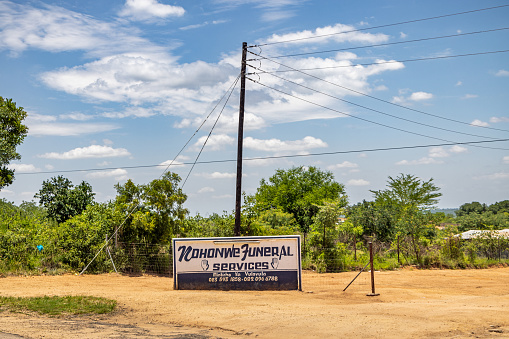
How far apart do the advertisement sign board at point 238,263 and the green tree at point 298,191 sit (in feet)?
144

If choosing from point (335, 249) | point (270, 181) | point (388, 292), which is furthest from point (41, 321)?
point (270, 181)

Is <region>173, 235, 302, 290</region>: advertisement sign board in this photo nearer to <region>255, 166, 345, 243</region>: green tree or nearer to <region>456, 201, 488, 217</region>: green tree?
<region>255, 166, 345, 243</region>: green tree

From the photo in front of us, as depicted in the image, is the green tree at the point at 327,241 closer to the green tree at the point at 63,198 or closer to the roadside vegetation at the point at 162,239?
the roadside vegetation at the point at 162,239

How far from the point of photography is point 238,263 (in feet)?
63.7

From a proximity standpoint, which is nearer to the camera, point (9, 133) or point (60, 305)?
point (60, 305)

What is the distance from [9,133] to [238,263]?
90.6ft

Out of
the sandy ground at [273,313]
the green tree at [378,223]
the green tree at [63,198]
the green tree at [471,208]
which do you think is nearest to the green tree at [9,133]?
the green tree at [63,198]

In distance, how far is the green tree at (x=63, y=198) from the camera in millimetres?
46969

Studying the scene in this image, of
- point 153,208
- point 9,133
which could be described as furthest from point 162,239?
point 9,133

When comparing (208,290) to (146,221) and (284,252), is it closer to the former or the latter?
(284,252)

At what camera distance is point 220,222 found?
27.0 m

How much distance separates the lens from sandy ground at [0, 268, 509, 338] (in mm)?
11375

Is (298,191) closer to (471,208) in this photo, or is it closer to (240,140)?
(240,140)

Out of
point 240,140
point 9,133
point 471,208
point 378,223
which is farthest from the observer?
point 471,208
